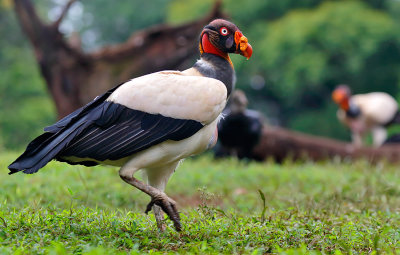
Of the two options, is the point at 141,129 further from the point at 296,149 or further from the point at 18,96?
the point at 18,96

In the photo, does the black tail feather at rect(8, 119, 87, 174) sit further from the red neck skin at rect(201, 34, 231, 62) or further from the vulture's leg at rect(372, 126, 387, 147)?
the vulture's leg at rect(372, 126, 387, 147)

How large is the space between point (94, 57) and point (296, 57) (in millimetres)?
7944

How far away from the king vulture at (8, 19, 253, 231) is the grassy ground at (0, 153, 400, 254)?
11.4 inches

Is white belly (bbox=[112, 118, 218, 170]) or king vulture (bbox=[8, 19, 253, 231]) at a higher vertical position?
king vulture (bbox=[8, 19, 253, 231])

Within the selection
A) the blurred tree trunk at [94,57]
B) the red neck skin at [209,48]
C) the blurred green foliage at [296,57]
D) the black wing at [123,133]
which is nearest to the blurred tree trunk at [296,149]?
the blurred tree trunk at [94,57]

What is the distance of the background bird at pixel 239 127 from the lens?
8344 millimetres

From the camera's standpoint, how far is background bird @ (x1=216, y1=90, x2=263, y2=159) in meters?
8.34

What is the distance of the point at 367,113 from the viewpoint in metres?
12.4

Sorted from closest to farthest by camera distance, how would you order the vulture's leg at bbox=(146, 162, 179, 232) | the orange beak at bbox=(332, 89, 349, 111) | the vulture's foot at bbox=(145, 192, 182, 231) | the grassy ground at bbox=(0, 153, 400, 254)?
the grassy ground at bbox=(0, 153, 400, 254) < the vulture's foot at bbox=(145, 192, 182, 231) < the vulture's leg at bbox=(146, 162, 179, 232) < the orange beak at bbox=(332, 89, 349, 111)

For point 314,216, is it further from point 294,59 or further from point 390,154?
point 294,59

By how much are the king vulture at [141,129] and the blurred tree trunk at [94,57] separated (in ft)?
24.3

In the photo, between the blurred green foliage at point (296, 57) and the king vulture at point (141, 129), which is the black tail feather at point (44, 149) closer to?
the king vulture at point (141, 129)

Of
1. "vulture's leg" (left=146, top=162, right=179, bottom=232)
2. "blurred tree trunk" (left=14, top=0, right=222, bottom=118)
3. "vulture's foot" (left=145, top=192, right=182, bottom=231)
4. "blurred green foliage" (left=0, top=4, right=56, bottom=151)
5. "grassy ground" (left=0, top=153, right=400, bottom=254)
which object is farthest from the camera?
"blurred green foliage" (left=0, top=4, right=56, bottom=151)

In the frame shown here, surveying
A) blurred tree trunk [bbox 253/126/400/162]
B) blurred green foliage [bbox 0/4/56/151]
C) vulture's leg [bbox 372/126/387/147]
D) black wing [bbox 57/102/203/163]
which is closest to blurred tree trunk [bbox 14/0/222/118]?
blurred tree trunk [bbox 253/126/400/162]
